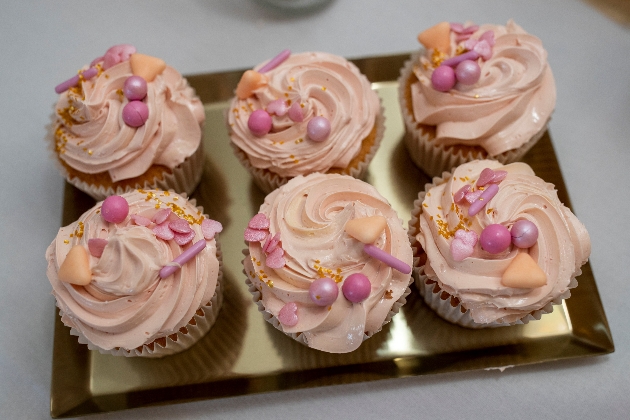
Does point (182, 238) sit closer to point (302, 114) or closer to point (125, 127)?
point (125, 127)

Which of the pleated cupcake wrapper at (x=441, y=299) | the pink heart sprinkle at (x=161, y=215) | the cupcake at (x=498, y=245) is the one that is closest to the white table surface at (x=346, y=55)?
the pleated cupcake wrapper at (x=441, y=299)

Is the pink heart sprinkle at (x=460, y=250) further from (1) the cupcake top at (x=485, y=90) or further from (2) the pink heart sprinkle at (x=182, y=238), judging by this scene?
(2) the pink heart sprinkle at (x=182, y=238)

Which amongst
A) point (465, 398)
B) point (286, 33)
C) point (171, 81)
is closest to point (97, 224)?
point (171, 81)

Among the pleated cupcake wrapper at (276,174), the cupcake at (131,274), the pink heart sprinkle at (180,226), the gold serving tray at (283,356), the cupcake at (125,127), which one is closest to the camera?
the cupcake at (131,274)

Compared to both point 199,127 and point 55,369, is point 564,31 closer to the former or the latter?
point 199,127

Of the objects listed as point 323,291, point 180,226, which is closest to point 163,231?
point 180,226

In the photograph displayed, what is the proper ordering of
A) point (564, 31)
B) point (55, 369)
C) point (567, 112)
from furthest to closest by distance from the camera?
1. point (564, 31)
2. point (567, 112)
3. point (55, 369)

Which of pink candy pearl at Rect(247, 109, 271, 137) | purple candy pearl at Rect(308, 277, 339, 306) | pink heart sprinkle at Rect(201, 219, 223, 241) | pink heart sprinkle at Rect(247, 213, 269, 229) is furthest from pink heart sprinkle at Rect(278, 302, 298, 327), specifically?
pink candy pearl at Rect(247, 109, 271, 137)
